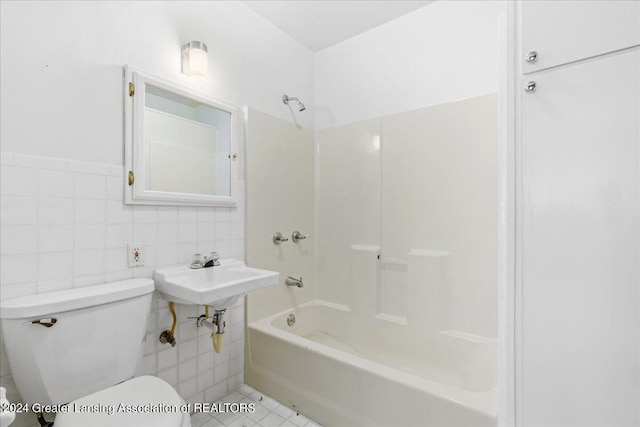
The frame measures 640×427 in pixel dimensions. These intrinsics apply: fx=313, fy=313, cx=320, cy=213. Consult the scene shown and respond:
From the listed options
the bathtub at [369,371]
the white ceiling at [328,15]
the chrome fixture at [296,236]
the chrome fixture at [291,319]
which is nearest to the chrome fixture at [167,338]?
the bathtub at [369,371]

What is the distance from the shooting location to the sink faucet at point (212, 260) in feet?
5.36

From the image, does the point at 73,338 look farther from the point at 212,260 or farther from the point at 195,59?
the point at 195,59

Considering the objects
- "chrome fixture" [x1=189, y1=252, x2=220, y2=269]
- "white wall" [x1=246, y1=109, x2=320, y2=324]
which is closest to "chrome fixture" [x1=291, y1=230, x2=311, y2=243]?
"white wall" [x1=246, y1=109, x2=320, y2=324]

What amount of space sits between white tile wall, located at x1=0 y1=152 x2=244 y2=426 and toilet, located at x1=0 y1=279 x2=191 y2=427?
11cm

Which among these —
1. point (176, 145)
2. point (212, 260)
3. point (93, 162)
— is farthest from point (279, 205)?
point (93, 162)

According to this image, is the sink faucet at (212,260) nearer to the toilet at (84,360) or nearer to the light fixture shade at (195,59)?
the toilet at (84,360)

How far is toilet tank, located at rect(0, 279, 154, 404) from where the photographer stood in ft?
3.40

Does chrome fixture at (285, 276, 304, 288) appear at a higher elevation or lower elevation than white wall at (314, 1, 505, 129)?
lower

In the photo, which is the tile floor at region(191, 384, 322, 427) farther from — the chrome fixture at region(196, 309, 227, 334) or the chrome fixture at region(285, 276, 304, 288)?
the chrome fixture at region(285, 276, 304, 288)

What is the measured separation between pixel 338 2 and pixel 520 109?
1.49 meters

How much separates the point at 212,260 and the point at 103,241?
49 cm

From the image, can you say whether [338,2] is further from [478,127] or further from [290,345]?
[290,345]

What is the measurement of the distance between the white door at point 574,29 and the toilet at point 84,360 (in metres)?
1.63

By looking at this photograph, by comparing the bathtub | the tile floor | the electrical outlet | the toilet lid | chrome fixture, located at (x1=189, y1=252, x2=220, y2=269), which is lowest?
the tile floor
